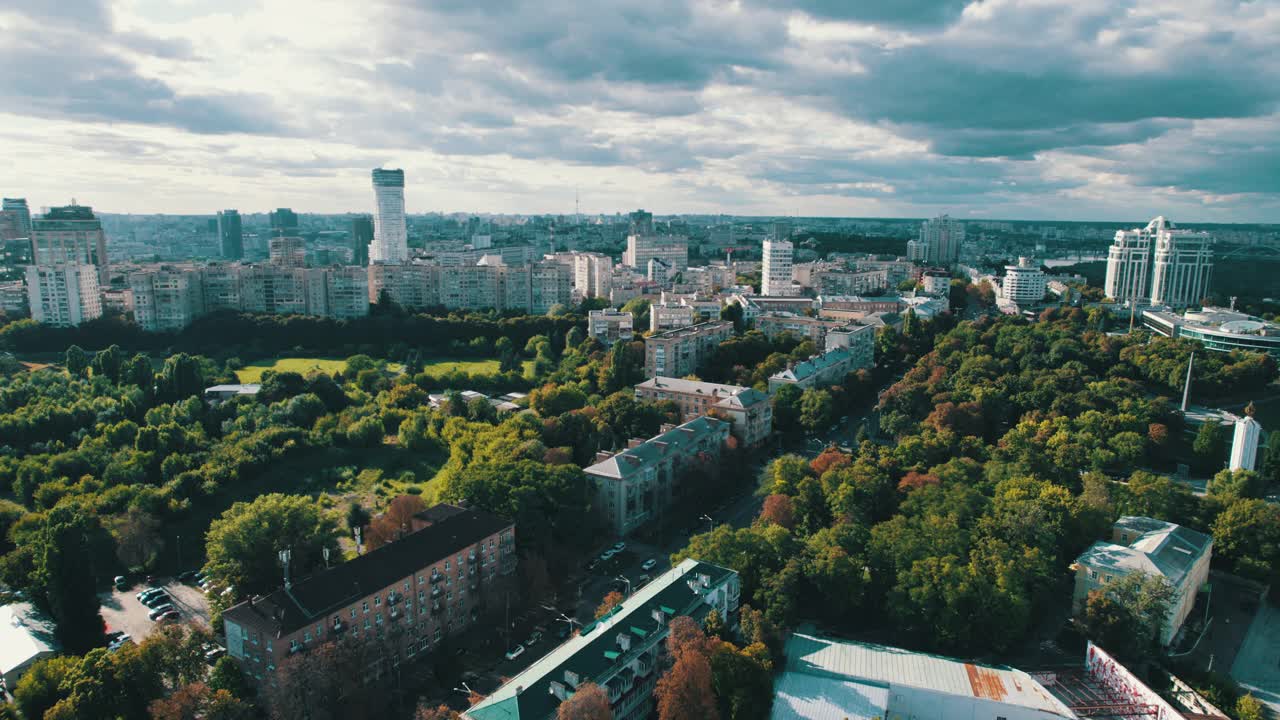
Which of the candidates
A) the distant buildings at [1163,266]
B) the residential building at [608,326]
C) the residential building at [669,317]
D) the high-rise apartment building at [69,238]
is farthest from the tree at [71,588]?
the distant buildings at [1163,266]

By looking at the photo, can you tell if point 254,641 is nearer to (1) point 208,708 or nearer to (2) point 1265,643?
(1) point 208,708

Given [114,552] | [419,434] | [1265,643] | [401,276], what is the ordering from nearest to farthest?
[1265,643] → [114,552] → [419,434] → [401,276]

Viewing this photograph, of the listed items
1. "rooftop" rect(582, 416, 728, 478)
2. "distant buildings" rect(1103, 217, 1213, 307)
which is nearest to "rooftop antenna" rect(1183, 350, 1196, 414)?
"rooftop" rect(582, 416, 728, 478)

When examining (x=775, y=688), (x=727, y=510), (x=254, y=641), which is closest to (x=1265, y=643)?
(x=775, y=688)

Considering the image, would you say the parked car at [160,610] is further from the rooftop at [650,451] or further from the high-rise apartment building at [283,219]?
the high-rise apartment building at [283,219]

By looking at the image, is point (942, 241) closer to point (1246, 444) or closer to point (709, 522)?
point (1246, 444)

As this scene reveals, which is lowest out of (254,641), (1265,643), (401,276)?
(1265,643)

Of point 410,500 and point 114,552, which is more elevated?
point 410,500

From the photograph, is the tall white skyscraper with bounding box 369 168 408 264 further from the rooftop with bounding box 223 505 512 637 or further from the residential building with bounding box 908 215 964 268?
the rooftop with bounding box 223 505 512 637
